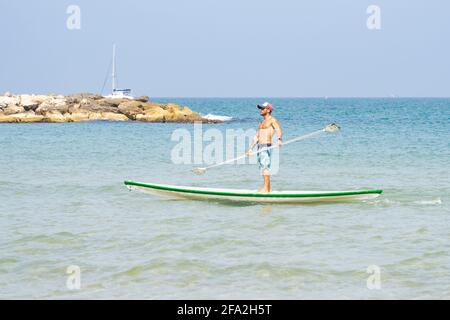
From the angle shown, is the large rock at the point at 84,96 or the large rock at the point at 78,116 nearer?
the large rock at the point at 78,116

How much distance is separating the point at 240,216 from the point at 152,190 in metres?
3.12

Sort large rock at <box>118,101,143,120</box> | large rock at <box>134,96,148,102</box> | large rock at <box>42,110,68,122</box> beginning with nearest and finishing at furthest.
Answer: large rock at <box>42,110,68,122</box> → large rock at <box>118,101,143,120</box> → large rock at <box>134,96,148,102</box>

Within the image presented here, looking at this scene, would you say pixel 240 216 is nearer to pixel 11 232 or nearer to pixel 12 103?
pixel 11 232

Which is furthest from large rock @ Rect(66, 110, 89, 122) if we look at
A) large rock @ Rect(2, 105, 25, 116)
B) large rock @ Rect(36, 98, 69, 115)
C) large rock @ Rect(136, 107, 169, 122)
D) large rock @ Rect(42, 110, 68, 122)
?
large rock @ Rect(2, 105, 25, 116)

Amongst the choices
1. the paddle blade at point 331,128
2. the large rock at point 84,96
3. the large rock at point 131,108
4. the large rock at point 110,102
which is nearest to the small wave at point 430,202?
the paddle blade at point 331,128

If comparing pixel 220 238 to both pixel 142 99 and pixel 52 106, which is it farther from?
pixel 142 99

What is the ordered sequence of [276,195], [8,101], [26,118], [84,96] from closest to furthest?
[276,195], [26,118], [8,101], [84,96]

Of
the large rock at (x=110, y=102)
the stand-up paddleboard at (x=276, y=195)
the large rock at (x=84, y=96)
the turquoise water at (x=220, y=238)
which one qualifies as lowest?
the turquoise water at (x=220, y=238)

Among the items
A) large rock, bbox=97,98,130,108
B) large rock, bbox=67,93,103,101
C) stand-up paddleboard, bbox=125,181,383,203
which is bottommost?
stand-up paddleboard, bbox=125,181,383,203

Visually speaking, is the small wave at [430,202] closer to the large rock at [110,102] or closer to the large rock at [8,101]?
the large rock at [110,102]

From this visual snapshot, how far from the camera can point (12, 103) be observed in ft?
231

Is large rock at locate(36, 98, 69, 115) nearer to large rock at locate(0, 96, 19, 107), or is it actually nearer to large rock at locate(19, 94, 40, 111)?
large rock at locate(19, 94, 40, 111)

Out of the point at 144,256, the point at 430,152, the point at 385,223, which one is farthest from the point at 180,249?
the point at 430,152

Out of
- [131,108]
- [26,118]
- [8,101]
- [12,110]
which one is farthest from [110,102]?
[26,118]
